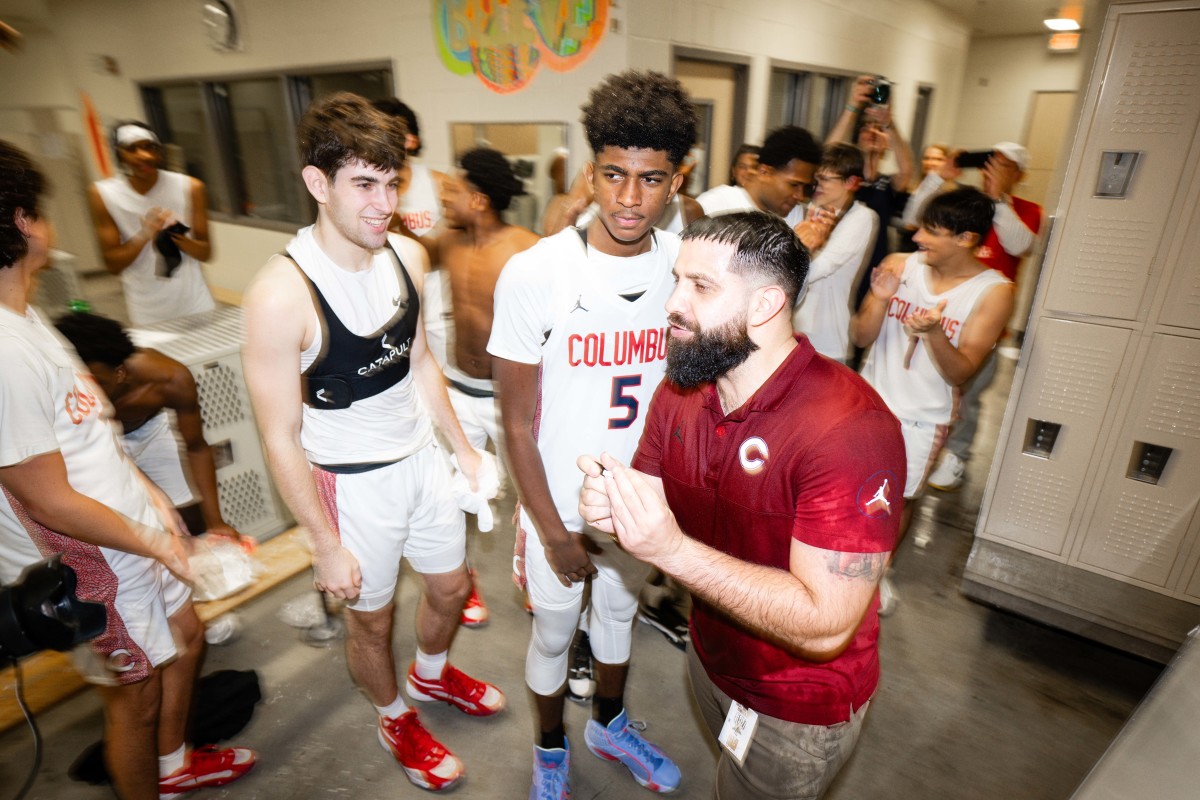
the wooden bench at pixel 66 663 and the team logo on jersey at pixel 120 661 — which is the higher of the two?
the team logo on jersey at pixel 120 661

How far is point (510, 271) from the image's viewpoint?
5.58ft

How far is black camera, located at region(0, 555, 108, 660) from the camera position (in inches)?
41.9

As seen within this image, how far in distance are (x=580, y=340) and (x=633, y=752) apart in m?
1.47

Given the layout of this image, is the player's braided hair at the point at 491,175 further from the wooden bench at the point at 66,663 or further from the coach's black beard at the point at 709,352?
the coach's black beard at the point at 709,352

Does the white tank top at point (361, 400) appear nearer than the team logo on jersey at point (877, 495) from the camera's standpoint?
No

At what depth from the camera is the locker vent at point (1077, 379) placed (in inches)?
103

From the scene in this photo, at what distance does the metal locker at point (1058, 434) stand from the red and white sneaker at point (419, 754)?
265 cm

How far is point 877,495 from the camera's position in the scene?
115cm

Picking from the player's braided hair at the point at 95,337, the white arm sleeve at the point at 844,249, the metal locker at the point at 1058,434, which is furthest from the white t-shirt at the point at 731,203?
the player's braided hair at the point at 95,337

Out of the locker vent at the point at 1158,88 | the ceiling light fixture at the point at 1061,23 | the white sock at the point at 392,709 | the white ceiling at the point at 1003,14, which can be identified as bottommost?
the white sock at the point at 392,709

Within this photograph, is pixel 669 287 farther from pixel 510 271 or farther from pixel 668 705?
pixel 668 705

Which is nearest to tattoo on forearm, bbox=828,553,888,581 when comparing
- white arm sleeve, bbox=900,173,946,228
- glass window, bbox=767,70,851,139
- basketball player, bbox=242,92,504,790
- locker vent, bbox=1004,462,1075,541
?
basketball player, bbox=242,92,504,790

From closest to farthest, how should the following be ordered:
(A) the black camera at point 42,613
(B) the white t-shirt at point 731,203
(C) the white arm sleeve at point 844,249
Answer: (A) the black camera at point 42,613
(C) the white arm sleeve at point 844,249
(B) the white t-shirt at point 731,203

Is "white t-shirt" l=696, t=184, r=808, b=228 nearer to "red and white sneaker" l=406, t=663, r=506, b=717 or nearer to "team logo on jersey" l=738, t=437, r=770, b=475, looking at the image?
"team logo on jersey" l=738, t=437, r=770, b=475
